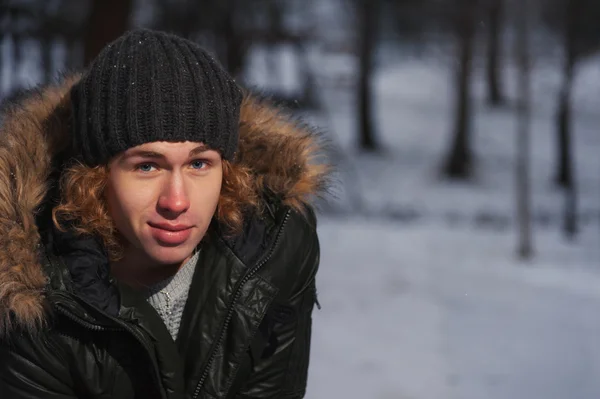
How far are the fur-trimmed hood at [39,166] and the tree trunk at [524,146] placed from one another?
26.4 feet

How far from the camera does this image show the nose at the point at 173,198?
2.16 meters

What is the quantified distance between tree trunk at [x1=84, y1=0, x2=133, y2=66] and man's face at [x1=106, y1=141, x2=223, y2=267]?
5.22 metres

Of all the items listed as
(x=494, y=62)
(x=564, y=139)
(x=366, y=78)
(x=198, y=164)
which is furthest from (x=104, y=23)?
(x=494, y=62)

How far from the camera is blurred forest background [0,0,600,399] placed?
5648 mm

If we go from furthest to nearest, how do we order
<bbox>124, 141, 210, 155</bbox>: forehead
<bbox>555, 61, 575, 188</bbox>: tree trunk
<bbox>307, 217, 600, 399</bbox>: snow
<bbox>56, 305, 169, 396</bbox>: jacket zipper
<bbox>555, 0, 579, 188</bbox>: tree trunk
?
<bbox>555, 61, 575, 188</bbox>: tree trunk < <bbox>555, 0, 579, 188</bbox>: tree trunk < <bbox>307, 217, 600, 399</bbox>: snow < <bbox>124, 141, 210, 155</bbox>: forehead < <bbox>56, 305, 169, 396</bbox>: jacket zipper

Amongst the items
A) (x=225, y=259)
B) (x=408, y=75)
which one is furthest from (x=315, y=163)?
(x=408, y=75)

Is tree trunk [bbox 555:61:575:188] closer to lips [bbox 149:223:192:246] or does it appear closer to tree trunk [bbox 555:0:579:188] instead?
tree trunk [bbox 555:0:579:188]

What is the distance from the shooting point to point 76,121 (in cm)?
230

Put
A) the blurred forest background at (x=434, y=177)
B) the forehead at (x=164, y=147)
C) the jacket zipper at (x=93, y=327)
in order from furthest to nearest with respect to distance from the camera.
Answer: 1. the blurred forest background at (x=434, y=177)
2. the forehead at (x=164, y=147)
3. the jacket zipper at (x=93, y=327)

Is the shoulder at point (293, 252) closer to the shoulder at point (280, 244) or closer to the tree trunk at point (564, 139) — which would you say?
the shoulder at point (280, 244)

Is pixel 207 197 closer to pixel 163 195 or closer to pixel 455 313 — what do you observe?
pixel 163 195

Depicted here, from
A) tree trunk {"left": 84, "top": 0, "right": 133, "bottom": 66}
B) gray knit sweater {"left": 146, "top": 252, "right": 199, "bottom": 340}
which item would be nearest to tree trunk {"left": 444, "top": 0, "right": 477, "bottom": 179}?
tree trunk {"left": 84, "top": 0, "right": 133, "bottom": 66}

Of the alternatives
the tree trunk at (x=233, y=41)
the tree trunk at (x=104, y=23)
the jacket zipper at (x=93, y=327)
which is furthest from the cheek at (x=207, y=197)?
the tree trunk at (x=233, y=41)

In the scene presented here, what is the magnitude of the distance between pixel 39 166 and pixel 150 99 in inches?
14.8
